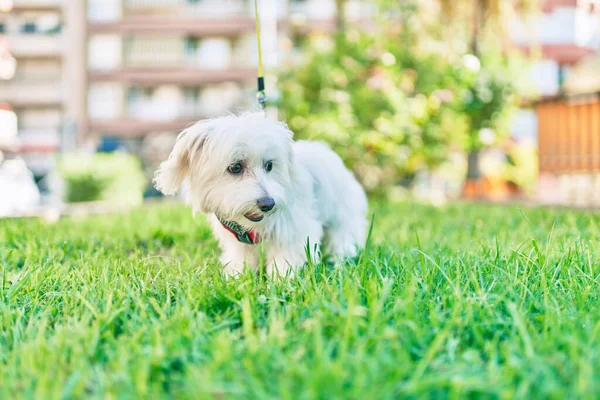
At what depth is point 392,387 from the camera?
55.0 inches

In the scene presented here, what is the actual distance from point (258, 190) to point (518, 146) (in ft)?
53.0

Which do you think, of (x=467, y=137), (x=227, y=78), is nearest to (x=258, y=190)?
(x=467, y=137)

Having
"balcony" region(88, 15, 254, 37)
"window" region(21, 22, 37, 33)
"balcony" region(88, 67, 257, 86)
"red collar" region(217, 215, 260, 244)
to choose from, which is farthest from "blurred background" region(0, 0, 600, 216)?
"window" region(21, 22, 37, 33)

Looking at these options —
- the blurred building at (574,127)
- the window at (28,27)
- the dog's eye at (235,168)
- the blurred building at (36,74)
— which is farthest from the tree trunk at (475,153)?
the window at (28,27)

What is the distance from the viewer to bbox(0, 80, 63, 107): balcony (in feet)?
120

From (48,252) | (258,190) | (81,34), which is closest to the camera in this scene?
(258,190)

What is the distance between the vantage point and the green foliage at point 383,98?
847 cm

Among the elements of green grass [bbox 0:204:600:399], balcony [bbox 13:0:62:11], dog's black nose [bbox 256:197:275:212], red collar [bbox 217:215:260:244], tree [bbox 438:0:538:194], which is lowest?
green grass [bbox 0:204:600:399]

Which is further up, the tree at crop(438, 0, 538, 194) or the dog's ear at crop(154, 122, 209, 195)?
the tree at crop(438, 0, 538, 194)

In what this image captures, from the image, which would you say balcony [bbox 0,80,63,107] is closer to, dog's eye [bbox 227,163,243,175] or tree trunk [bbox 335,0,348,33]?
tree trunk [bbox 335,0,348,33]

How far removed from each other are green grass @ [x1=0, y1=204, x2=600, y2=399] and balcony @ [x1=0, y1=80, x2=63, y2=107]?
37194mm

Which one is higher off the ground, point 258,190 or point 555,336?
point 258,190

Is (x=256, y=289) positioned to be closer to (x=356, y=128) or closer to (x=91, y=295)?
(x=91, y=295)

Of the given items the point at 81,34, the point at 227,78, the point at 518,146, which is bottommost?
the point at 518,146
